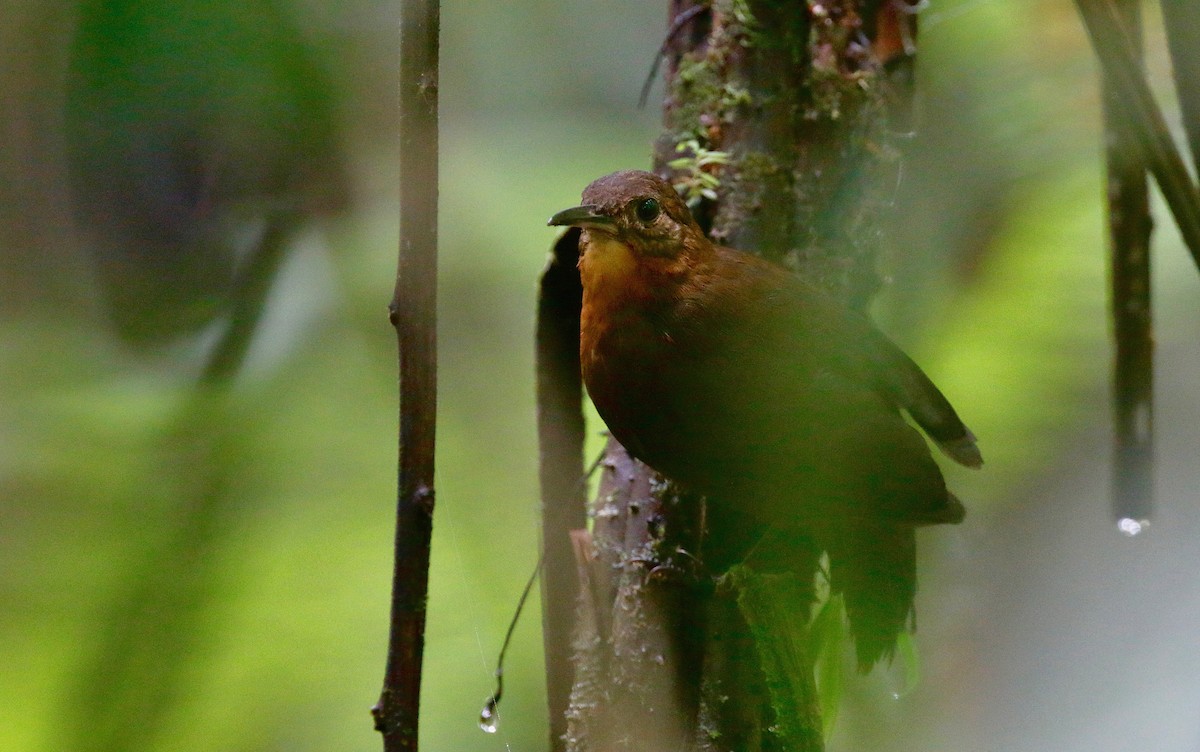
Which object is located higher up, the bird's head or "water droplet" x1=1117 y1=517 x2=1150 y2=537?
the bird's head

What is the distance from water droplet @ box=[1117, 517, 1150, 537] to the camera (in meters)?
1.57

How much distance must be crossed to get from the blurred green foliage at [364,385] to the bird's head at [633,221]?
0.95 ft

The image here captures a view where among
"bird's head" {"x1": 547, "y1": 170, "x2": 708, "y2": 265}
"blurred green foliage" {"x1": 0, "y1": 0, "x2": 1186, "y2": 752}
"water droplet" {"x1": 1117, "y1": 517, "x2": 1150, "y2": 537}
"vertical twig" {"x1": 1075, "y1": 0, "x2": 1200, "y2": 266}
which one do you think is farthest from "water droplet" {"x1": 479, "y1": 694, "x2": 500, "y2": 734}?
"vertical twig" {"x1": 1075, "y1": 0, "x2": 1200, "y2": 266}

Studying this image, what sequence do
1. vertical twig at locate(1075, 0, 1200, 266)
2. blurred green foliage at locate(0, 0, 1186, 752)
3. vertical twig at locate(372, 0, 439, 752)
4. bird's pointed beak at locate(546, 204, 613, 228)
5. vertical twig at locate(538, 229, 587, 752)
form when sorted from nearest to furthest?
vertical twig at locate(372, 0, 439, 752)
blurred green foliage at locate(0, 0, 1186, 752)
bird's pointed beak at locate(546, 204, 613, 228)
vertical twig at locate(1075, 0, 1200, 266)
vertical twig at locate(538, 229, 587, 752)

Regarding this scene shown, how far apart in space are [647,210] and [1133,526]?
97cm

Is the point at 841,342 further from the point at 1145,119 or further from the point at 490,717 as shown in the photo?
the point at 490,717

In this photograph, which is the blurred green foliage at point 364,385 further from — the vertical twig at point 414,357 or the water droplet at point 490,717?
the vertical twig at point 414,357

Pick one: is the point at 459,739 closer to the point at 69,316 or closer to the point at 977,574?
the point at 69,316

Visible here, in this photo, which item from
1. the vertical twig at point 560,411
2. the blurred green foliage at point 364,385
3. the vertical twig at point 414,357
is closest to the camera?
the vertical twig at point 414,357

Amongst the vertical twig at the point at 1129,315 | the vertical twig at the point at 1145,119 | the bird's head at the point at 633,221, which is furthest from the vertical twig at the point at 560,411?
the vertical twig at the point at 1129,315

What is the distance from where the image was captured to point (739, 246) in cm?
155

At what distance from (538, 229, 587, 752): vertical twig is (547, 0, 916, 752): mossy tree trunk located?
41 millimetres

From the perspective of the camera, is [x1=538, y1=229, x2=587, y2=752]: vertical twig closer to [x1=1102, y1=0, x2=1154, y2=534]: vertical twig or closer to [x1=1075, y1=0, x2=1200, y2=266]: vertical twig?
[x1=1075, y1=0, x2=1200, y2=266]: vertical twig

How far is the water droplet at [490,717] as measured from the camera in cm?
132
